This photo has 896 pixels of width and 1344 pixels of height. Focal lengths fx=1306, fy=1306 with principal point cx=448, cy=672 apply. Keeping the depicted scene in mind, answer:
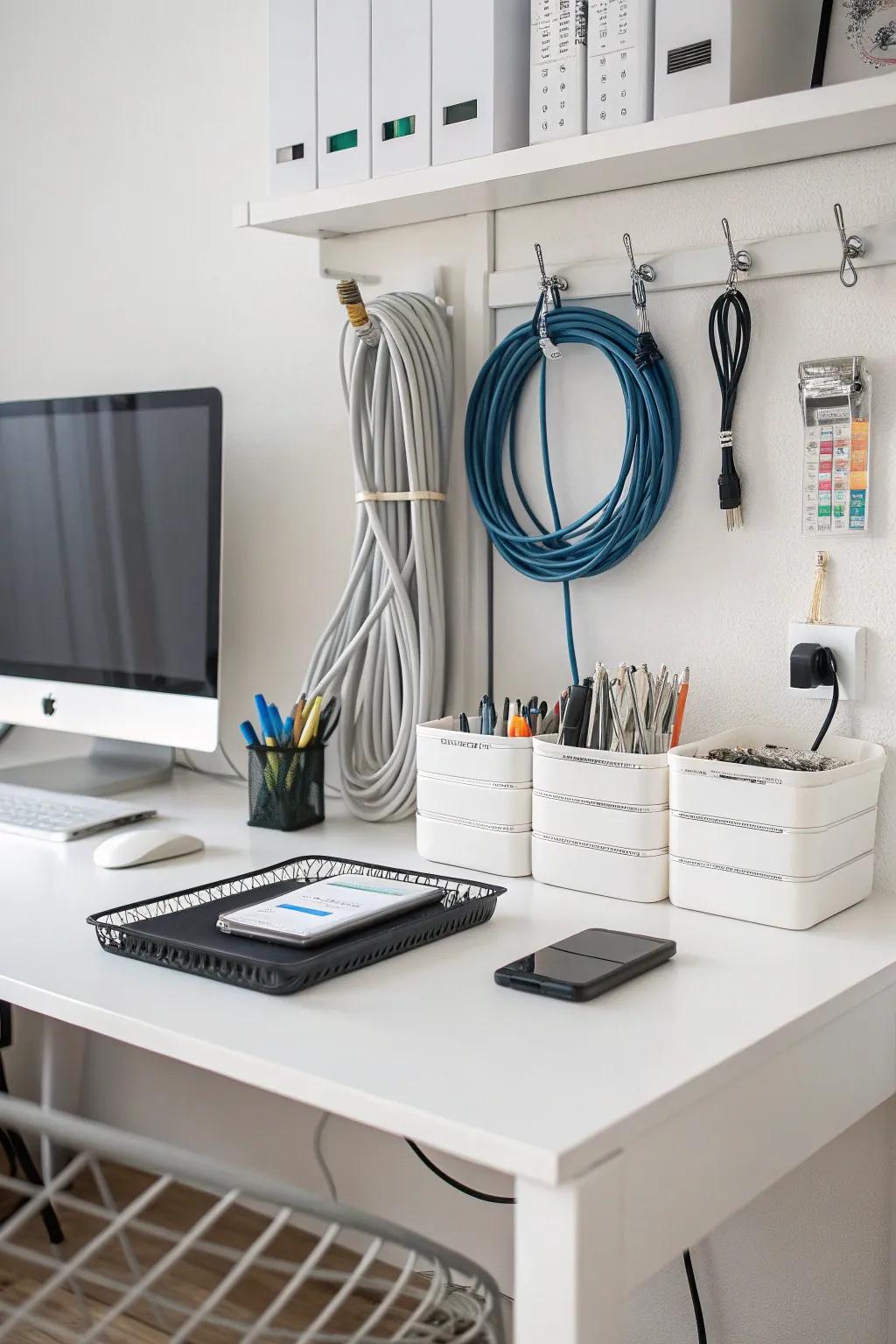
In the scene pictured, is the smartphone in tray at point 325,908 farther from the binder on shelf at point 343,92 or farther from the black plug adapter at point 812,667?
the binder on shelf at point 343,92

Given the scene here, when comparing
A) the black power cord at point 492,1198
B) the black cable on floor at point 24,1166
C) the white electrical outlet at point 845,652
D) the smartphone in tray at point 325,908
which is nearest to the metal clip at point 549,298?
the white electrical outlet at point 845,652

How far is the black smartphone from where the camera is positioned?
41.6 inches

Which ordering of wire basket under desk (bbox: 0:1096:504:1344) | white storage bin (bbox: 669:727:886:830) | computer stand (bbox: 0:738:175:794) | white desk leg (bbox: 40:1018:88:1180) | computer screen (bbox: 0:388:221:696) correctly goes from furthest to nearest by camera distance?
white desk leg (bbox: 40:1018:88:1180) < computer stand (bbox: 0:738:175:794) < computer screen (bbox: 0:388:221:696) < white storage bin (bbox: 669:727:886:830) < wire basket under desk (bbox: 0:1096:504:1344)

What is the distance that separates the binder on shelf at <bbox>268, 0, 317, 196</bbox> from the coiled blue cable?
330 millimetres

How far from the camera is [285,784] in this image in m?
1.62

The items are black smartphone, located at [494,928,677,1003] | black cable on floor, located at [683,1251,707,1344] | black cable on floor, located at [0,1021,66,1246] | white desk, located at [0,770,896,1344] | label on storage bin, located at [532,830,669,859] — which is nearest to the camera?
white desk, located at [0,770,896,1344]

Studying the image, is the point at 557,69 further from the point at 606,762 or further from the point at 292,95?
the point at 606,762

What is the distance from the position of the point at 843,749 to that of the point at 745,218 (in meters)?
0.58

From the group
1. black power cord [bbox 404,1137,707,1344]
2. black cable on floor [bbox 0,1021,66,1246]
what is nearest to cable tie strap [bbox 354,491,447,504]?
black power cord [bbox 404,1137,707,1344]

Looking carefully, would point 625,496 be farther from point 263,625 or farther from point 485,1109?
point 485,1109

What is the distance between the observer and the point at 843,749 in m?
1.37

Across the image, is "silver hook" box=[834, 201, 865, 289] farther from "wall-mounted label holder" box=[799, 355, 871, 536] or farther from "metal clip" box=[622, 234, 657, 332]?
"metal clip" box=[622, 234, 657, 332]

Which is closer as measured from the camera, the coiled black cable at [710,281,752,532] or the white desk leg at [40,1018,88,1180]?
the coiled black cable at [710,281,752,532]

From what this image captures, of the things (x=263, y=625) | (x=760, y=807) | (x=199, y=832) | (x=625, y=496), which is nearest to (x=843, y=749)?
(x=760, y=807)
